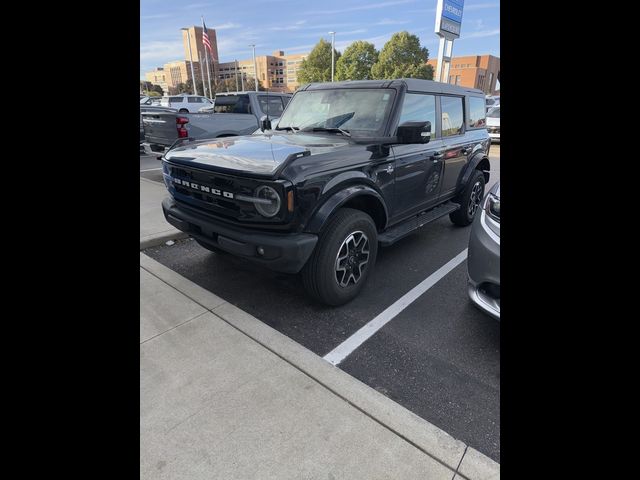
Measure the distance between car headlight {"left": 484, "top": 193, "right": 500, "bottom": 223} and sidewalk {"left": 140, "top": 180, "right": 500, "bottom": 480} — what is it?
1510mm

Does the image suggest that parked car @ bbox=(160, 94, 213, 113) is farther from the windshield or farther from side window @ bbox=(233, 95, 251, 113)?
the windshield

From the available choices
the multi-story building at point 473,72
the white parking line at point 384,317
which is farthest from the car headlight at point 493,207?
the multi-story building at point 473,72

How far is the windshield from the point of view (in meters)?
3.82

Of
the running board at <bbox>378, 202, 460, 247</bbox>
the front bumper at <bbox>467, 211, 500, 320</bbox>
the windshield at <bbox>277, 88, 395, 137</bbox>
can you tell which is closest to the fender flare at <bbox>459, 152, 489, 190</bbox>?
the running board at <bbox>378, 202, 460, 247</bbox>

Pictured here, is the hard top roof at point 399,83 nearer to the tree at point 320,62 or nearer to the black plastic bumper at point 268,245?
the black plastic bumper at point 268,245

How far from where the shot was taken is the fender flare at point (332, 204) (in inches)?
115

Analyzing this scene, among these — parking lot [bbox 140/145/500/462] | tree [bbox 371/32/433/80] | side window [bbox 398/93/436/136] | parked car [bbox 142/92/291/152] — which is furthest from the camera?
tree [bbox 371/32/433/80]

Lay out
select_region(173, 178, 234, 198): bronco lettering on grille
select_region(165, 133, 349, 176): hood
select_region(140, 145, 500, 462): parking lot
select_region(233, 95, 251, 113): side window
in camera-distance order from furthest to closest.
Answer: select_region(233, 95, 251, 113): side window < select_region(173, 178, 234, 198): bronco lettering on grille < select_region(165, 133, 349, 176): hood < select_region(140, 145, 500, 462): parking lot

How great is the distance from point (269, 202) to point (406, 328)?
57.4 inches

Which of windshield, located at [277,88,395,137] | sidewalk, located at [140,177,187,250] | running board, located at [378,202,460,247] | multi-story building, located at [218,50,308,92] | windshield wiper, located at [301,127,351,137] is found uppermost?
multi-story building, located at [218,50,308,92]

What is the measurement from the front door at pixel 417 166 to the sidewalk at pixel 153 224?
2838 mm
